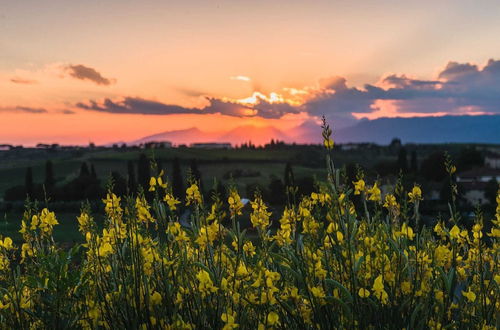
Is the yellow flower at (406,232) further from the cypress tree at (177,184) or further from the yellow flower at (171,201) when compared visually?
the cypress tree at (177,184)

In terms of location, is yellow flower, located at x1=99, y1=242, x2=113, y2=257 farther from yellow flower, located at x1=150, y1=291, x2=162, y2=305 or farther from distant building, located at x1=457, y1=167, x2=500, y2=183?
distant building, located at x1=457, y1=167, x2=500, y2=183

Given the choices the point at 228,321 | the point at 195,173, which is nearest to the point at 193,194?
the point at 228,321

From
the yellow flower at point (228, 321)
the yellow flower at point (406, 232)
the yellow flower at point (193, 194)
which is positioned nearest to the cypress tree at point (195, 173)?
the yellow flower at point (193, 194)

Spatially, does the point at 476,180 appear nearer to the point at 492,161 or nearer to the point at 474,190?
the point at 474,190

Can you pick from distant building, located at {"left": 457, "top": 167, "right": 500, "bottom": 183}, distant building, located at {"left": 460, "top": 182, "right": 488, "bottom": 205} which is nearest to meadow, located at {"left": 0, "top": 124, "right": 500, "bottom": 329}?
distant building, located at {"left": 460, "top": 182, "right": 488, "bottom": 205}

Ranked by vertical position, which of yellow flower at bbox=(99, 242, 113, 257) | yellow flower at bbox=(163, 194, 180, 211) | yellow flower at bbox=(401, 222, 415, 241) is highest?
yellow flower at bbox=(163, 194, 180, 211)

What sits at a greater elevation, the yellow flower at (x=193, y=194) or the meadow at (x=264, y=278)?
the yellow flower at (x=193, y=194)

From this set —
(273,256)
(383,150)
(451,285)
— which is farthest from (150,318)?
(383,150)

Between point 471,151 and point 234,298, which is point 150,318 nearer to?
point 234,298

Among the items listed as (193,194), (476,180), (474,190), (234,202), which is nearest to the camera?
(234,202)

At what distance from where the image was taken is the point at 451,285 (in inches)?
161

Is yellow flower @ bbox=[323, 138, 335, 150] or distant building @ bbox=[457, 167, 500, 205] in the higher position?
yellow flower @ bbox=[323, 138, 335, 150]

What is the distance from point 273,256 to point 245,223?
51.0 metres

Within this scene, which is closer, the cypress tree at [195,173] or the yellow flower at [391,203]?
the cypress tree at [195,173]
